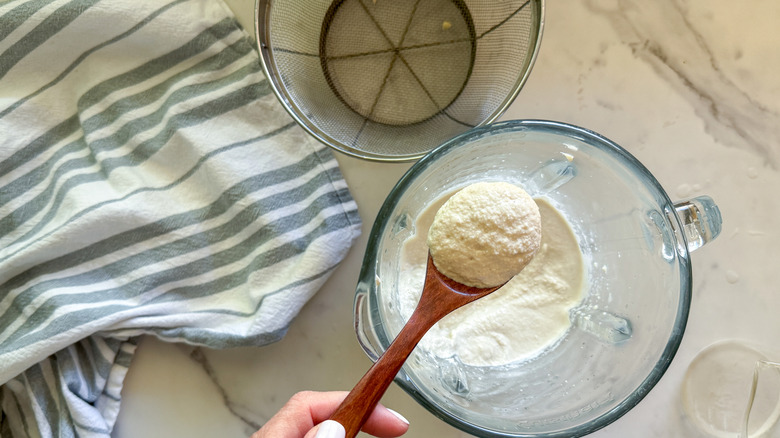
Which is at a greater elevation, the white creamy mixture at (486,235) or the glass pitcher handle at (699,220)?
the white creamy mixture at (486,235)

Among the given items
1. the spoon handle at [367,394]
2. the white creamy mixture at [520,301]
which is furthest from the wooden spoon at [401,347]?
the white creamy mixture at [520,301]

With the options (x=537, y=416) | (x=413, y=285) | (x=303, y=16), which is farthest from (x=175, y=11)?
(x=537, y=416)

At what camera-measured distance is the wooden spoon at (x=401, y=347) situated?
2.26 ft

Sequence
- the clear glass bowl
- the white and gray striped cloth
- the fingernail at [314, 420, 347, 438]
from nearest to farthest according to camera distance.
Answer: the fingernail at [314, 420, 347, 438]
the clear glass bowl
the white and gray striped cloth

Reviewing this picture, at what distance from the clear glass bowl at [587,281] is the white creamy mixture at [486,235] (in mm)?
87

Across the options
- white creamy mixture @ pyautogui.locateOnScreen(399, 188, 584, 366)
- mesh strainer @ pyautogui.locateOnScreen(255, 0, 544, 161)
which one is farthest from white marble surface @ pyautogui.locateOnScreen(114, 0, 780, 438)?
white creamy mixture @ pyautogui.locateOnScreen(399, 188, 584, 366)

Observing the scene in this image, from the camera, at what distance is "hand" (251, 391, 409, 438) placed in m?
0.82

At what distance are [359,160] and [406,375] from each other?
15.7 inches

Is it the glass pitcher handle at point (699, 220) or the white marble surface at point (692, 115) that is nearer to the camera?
the glass pitcher handle at point (699, 220)

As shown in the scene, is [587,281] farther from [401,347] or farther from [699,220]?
[401,347]

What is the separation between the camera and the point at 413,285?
2.87 feet

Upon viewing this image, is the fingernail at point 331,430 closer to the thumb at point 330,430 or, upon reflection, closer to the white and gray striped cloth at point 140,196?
the thumb at point 330,430

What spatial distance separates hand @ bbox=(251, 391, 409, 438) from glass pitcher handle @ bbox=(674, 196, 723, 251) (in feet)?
1.60

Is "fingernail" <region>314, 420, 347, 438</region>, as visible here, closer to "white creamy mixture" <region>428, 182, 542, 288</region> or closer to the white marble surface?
Result: "white creamy mixture" <region>428, 182, 542, 288</region>
